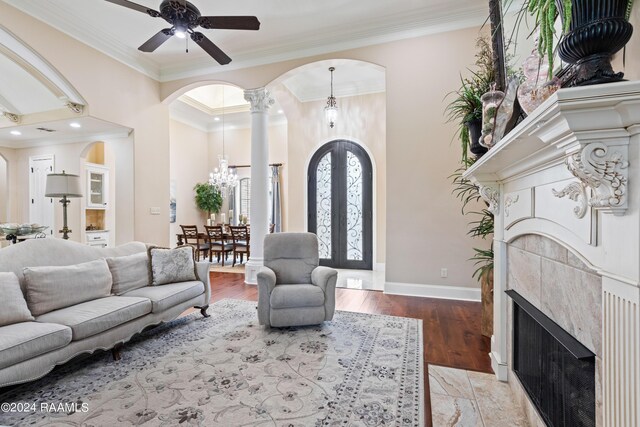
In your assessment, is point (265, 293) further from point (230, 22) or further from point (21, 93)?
point (21, 93)

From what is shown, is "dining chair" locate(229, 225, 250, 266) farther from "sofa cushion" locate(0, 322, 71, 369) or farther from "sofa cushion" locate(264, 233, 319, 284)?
"sofa cushion" locate(0, 322, 71, 369)

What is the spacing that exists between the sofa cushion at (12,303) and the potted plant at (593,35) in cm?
343

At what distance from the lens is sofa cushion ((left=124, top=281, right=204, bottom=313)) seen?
2.83 metres

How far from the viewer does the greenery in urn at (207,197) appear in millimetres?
8398

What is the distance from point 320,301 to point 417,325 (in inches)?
42.5

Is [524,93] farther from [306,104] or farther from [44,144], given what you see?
[44,144]

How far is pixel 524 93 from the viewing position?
1.46 meters

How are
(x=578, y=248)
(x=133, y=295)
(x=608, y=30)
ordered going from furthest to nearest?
(x=133, y=295) < (x=578, y=248) < (x=608, y=30)

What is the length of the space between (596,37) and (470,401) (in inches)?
79.9

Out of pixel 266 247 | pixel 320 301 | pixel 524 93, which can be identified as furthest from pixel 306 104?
pixel 524 93

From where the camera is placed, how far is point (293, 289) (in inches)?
118

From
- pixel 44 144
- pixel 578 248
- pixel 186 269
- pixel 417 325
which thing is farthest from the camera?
pixel 44 144

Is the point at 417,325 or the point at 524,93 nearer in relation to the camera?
the point at 524,93

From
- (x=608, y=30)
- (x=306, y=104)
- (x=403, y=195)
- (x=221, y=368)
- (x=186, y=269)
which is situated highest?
(x=306, y=104)
